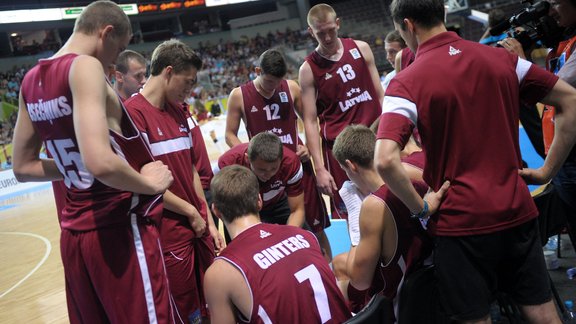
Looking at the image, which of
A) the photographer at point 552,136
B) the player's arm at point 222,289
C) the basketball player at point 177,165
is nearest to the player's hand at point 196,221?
the basketball player at point 177,165

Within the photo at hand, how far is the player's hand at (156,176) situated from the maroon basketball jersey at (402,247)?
88 cm

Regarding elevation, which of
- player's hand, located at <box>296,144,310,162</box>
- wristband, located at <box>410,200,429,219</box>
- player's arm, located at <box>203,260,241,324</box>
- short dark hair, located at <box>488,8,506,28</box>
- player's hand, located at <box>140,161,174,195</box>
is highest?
short dark hair, located at <box>488,8,506,28</box>

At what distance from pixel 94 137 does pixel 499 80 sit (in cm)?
155

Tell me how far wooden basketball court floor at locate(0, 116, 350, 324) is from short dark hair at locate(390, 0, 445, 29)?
10.7ft

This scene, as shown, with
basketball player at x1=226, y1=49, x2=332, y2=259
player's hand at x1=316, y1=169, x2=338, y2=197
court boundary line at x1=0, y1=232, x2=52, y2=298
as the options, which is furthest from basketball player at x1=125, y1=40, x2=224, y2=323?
court boundary line at x1=0, y1=232, x2=52, y2=298

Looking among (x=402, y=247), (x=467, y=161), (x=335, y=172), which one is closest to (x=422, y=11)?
(x=467, y=161)

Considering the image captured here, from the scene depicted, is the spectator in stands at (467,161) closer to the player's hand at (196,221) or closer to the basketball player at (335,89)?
the player's hand at (196,221)

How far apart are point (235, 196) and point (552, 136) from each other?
194 cm

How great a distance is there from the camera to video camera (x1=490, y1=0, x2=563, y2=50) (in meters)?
2.97

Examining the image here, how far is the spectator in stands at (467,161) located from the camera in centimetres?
198

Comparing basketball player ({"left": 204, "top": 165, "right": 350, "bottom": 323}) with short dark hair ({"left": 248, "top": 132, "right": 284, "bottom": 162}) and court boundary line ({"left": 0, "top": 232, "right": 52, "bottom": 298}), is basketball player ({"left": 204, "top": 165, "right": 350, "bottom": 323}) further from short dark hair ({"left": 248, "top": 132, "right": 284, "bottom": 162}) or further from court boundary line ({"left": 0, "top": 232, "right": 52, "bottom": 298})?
court boundary line ({"left": 0, "top": 232, "right": 52, "bottom": 298})

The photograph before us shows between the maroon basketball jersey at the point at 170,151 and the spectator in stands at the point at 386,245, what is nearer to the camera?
the spectator in stands at the point at 386,245

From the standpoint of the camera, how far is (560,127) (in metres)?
2.17

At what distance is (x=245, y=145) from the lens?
3977 millimetres
